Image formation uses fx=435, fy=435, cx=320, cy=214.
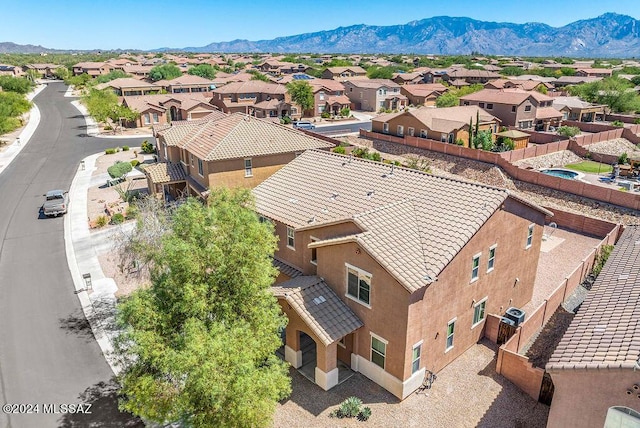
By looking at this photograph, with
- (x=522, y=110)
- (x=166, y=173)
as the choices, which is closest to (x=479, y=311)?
(x=166, y=173)

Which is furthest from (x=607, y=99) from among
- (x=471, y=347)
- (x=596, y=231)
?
(x=471, y=347)

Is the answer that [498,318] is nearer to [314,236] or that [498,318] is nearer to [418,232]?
[418,232]

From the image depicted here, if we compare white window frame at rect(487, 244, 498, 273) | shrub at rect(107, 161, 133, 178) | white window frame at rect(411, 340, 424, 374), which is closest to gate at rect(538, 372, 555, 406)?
white window frame at rect(411, 340, 424, 374)

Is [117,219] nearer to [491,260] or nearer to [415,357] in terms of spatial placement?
[415,357]

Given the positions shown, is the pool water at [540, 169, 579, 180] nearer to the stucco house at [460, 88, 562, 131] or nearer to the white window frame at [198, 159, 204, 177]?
the stucco house at [460, 88, 562, 131]

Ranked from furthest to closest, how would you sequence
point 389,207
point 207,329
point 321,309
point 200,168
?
point 200,168 < point 389,207 < point 321,309 < point 207,329

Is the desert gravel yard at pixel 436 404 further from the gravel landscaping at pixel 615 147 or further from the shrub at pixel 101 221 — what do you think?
the gravel landscaping at pixel 615 147

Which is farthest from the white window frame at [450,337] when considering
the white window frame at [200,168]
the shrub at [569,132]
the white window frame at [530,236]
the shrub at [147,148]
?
the shrub at [147,148]
